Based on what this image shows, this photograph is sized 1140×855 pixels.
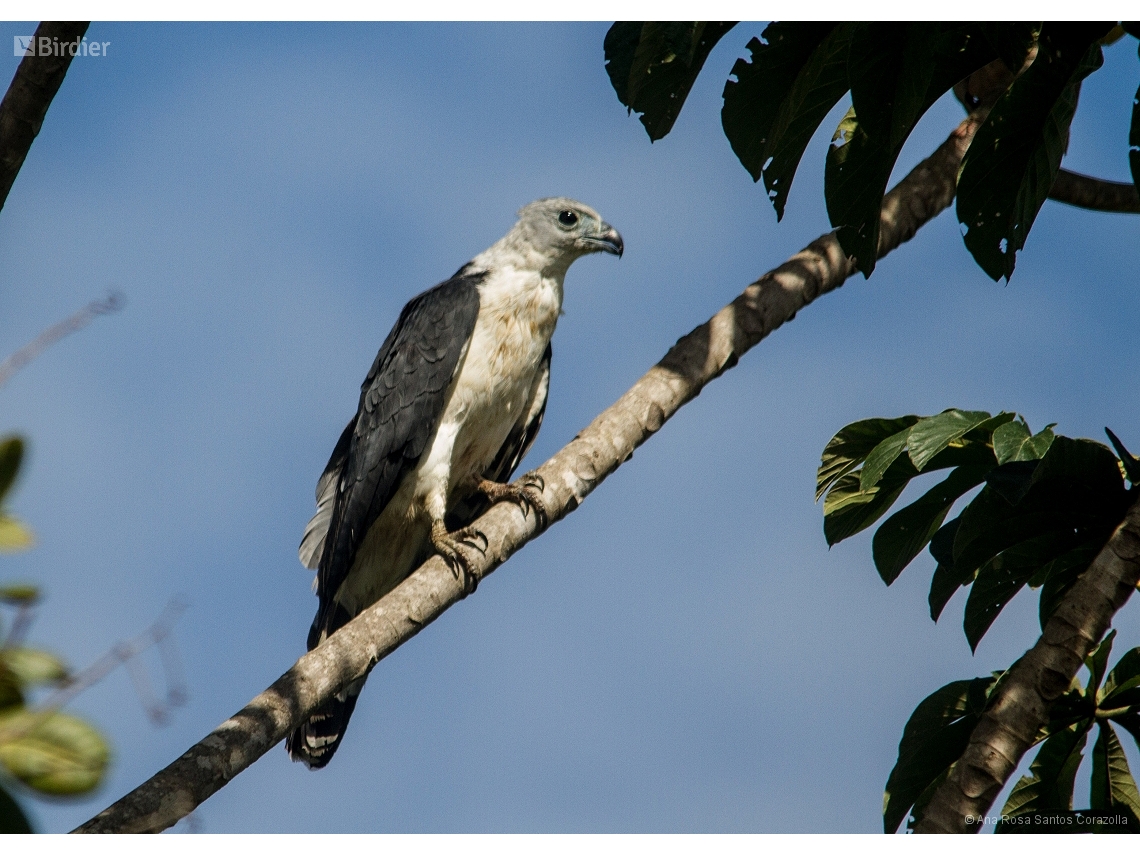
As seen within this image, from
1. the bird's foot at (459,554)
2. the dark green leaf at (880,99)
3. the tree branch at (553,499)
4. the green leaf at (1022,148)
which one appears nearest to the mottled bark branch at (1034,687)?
the green leaf at (1022,148)

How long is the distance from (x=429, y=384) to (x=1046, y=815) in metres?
3.41

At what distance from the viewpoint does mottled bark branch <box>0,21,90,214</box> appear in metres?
3.02

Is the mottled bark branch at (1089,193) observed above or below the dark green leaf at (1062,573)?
above

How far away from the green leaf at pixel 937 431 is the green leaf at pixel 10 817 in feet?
9.16

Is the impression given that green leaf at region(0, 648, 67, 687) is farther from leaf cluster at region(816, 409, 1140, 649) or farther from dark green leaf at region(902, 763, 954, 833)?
dark green leaf at region(902, 763, 954, 833)

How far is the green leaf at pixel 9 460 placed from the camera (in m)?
1.25

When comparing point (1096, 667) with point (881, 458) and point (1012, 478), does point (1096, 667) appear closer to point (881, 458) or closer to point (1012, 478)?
point (1012, 478)

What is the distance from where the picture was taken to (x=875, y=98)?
3566 millimetres

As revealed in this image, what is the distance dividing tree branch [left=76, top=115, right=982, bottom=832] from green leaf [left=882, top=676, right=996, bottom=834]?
157 centimetres

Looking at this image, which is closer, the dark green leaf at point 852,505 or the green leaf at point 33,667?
the green leaf at point 33,667

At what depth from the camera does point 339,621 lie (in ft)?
18.7

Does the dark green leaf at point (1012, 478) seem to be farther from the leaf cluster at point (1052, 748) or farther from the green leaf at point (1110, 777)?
the green leaf at point (1110, 777)

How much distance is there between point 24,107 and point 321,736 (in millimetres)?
3379

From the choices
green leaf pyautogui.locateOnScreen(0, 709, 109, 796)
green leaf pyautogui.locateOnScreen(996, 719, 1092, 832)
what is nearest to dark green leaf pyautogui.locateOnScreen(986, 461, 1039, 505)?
green leaf pyautogui.locateOnScreen(996, 719, 1092, 832)
